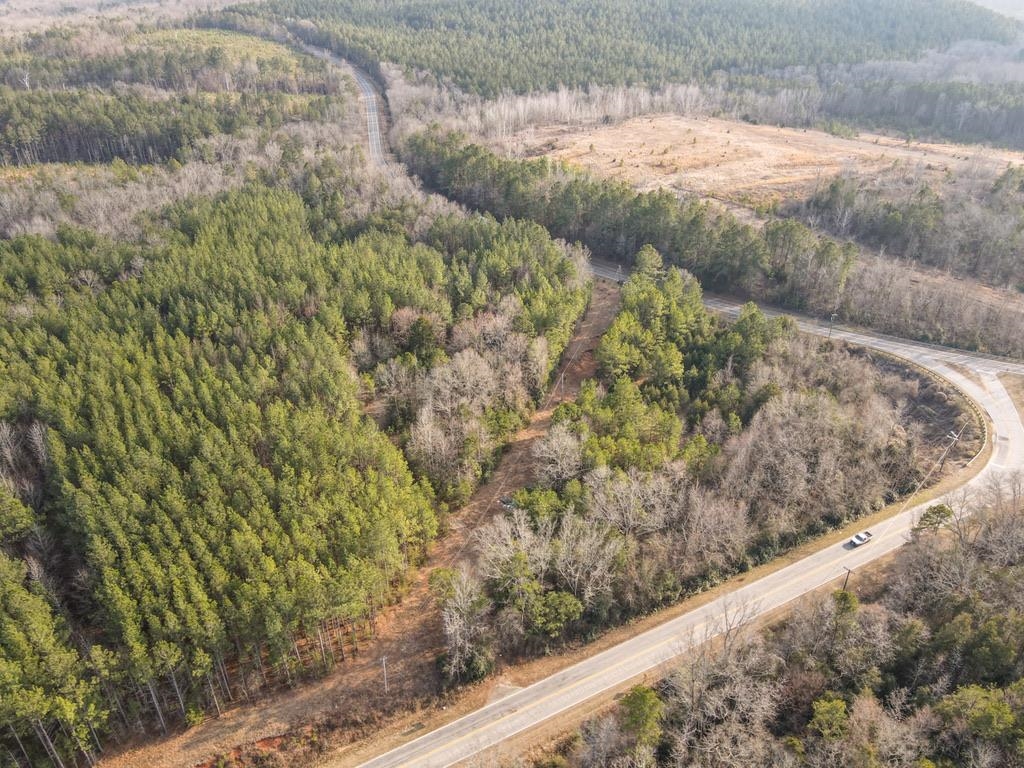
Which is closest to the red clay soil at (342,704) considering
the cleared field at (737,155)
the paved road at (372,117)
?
the cleared field at (737,155)

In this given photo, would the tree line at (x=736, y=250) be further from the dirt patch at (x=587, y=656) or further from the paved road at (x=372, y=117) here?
the dirt patch at (x=587, y=656)

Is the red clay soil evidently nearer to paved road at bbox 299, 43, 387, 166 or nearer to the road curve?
the road curve

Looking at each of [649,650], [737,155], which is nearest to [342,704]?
[649,650]

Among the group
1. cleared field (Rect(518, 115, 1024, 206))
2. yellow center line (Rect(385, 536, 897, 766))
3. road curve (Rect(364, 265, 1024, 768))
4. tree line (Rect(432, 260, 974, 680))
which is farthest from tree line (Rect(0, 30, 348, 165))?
yellow center line (Rect(385, 536, 897, 766))

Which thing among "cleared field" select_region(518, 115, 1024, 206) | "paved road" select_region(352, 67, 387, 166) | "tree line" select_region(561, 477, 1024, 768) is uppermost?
"paved road" select_region(352, 67, 387, 166)

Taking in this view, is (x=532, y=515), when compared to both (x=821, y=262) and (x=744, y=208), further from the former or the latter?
(x=744, y=208)

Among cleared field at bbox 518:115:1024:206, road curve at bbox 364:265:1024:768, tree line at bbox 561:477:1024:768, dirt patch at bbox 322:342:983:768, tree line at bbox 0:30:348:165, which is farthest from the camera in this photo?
cleared field at bbox 518:115:1024:206
